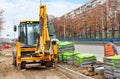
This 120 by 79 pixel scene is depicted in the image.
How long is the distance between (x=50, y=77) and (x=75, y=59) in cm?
425

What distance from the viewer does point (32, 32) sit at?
86.2 ft

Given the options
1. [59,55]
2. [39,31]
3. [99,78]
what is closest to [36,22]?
[39,31]

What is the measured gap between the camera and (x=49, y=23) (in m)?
24.8

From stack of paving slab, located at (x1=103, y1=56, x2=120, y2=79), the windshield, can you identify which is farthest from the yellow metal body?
stack of paving slab, located at (x1=103, y1=56, x2=120, y2=79)

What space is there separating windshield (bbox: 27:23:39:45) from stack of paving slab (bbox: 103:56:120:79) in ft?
36.8

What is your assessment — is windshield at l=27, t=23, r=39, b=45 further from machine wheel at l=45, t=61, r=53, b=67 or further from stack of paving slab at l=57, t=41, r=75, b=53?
stack of paving slab at l=57, t=41, r=75, b=53

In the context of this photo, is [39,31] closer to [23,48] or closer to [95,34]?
[23,48]

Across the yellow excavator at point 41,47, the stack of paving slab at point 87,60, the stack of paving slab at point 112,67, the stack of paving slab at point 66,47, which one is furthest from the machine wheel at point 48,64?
the stack of paving slab at point 112,67

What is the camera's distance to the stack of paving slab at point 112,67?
46.0 feet

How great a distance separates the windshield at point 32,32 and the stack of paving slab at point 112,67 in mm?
11215

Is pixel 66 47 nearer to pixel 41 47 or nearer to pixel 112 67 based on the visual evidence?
pixel 41 47

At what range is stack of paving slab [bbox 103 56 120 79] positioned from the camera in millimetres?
14031

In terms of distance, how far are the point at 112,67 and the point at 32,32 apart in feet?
41.2

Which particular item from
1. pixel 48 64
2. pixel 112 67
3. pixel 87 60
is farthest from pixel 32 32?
pixel 112 67
